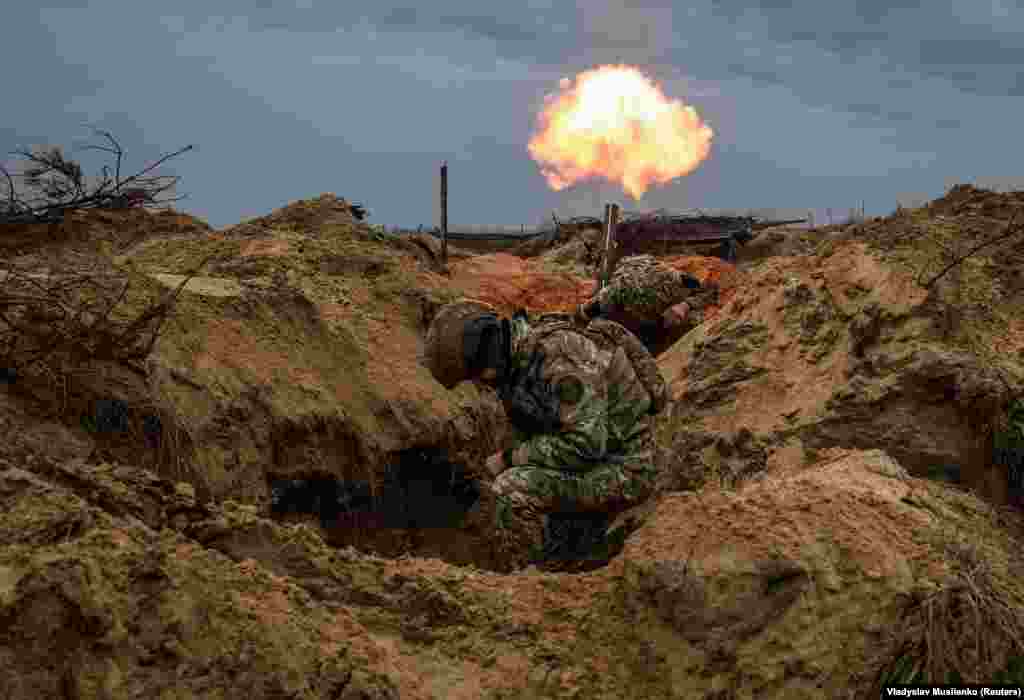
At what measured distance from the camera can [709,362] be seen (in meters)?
7.58

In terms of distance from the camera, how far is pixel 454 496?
7.41 metres

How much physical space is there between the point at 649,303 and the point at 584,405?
18.4 ft

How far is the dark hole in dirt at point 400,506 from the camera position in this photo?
20.8ft

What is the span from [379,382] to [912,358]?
11.7ft

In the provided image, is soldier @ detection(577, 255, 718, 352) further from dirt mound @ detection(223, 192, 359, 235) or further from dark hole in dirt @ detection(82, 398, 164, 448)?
dark hole in dirt @ detection(82, 398, 164, 448)

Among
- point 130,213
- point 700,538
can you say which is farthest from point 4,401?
point 130,213

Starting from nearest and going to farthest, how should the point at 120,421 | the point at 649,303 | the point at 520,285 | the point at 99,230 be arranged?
the point at 120,421 → the point at 99,230 → the point at 649,303 → the point at 520,285

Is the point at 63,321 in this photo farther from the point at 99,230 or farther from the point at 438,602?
the point at 99,230

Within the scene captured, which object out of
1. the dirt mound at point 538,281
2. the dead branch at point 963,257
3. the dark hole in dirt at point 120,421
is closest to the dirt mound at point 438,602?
the dark hole in dirt at point 120,421

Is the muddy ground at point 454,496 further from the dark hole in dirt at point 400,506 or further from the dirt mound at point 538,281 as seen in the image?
the dirt mound at point 538,281

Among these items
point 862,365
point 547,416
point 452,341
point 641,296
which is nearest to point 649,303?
point 641,296

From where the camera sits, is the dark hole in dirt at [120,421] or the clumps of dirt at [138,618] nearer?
the clumps of dirt at [138,618]

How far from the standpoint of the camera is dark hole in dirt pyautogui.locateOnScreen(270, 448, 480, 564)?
20.8ft

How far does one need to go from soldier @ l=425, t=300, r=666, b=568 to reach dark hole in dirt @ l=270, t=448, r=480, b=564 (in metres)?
1.71
